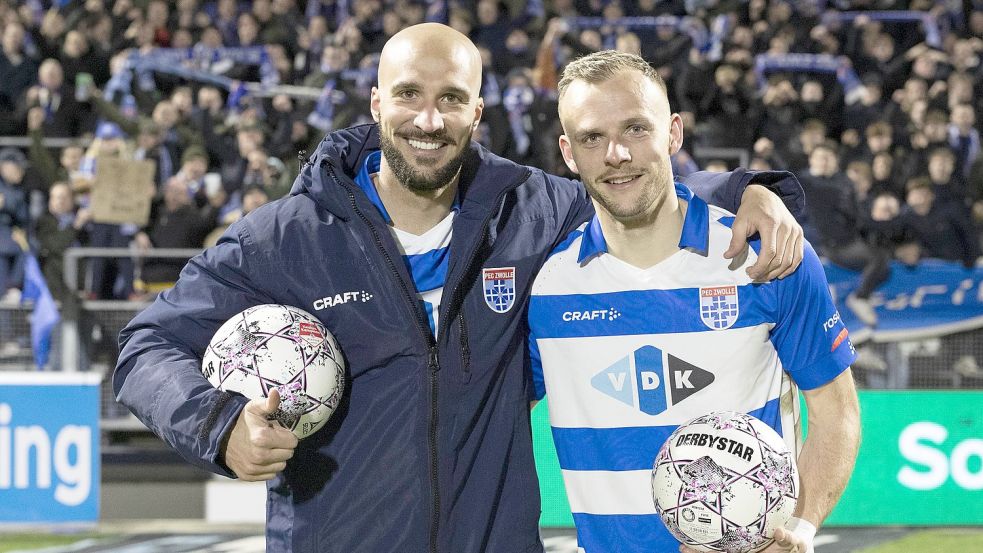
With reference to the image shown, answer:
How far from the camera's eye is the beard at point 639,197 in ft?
11.1

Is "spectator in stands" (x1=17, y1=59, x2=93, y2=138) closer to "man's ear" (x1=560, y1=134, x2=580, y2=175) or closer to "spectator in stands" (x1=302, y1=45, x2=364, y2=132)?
"spectator in stands" (x1=302, y1=45, x2=364, y2=132)

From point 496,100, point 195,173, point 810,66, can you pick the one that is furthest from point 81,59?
point 810,66

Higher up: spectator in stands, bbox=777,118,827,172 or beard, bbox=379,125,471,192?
spectator in stands, bbox=777,118,827,172

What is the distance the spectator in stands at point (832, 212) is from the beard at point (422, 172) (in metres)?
6.45

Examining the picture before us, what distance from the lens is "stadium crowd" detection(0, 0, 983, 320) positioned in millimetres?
10750

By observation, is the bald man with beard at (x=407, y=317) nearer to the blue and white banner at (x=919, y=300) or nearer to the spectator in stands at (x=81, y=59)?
the blue and white banner at (x=919, y=300)

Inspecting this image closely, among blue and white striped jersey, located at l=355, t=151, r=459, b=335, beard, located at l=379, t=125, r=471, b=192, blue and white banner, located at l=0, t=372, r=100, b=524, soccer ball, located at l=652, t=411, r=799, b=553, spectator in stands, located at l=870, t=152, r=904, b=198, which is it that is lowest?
blue and white banner, located at l=0, t=372, r=100, b=524

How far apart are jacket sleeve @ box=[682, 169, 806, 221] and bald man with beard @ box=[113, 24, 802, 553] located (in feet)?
0.05

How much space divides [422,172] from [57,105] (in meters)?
10.7

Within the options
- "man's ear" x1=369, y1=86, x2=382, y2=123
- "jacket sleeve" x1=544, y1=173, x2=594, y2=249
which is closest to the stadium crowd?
"man's ear" x1=369, y1=86, x2=382, y2=123

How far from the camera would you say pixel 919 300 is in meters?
8.96

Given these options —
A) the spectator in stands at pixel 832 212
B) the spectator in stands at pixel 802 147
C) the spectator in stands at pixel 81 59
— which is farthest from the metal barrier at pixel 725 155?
the spectator in stands at pixel 81 59

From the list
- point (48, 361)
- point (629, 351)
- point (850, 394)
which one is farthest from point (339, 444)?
point (48, 361)

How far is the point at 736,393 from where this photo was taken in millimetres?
3400
